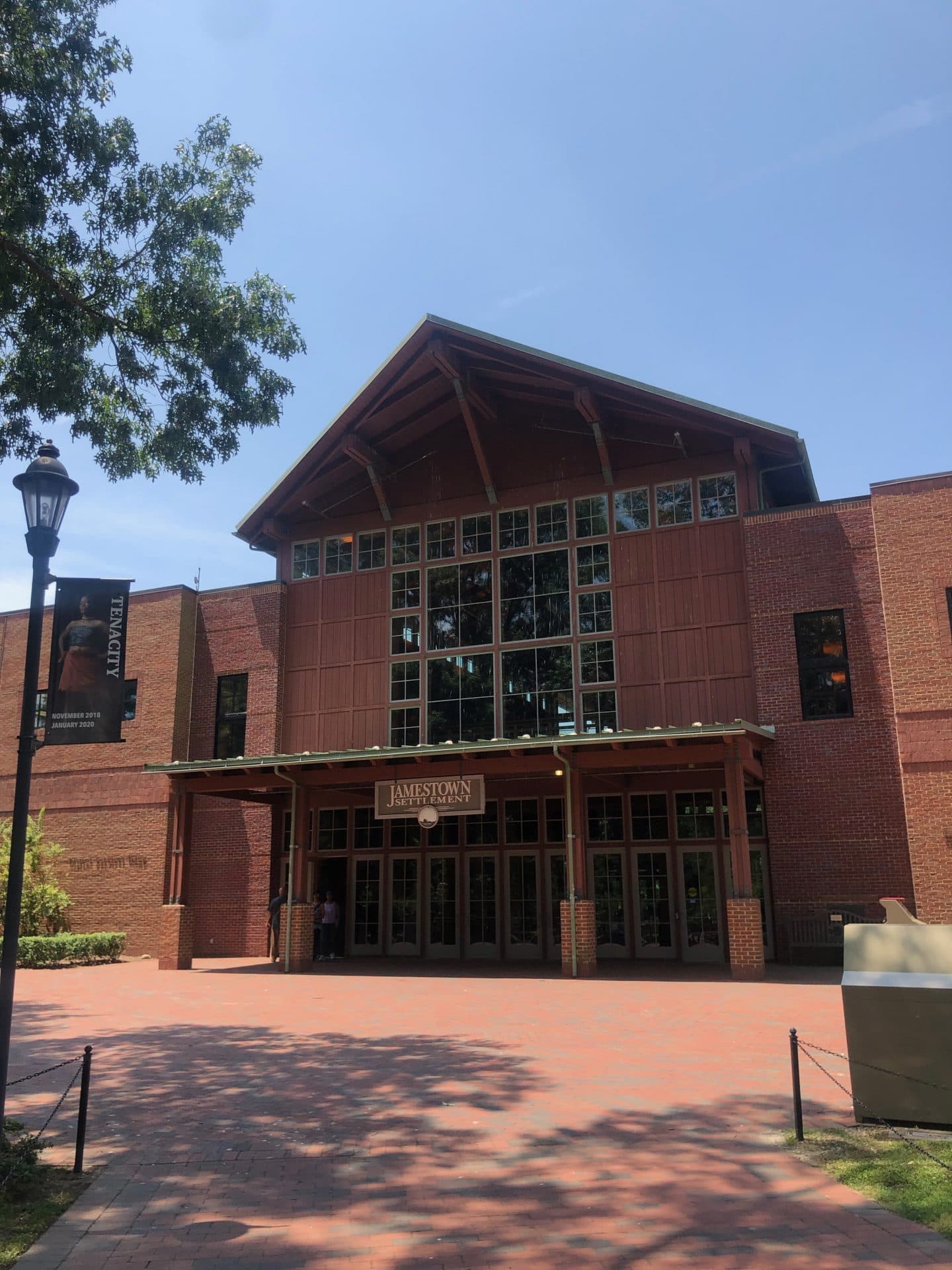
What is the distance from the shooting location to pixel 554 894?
888 inches

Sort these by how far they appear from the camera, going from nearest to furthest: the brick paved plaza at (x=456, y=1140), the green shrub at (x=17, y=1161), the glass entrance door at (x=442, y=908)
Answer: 1. the brick paved plaza at (x=456, y=1140)
2. the green shrub at (x=17, y=1161)
3. the glass entrance door at (x=442, y=908)

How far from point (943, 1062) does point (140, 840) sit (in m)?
22.0

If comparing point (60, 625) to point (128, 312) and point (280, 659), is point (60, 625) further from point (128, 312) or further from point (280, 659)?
point (280, 659)

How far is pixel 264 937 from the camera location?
24203mm

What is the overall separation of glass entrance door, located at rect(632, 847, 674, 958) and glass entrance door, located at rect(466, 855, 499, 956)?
3.19 metres

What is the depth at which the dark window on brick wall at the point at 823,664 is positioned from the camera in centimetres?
2027

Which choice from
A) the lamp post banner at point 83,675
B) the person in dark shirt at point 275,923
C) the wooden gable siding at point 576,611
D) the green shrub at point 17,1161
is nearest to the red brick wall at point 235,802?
the wooden gable siding at point 576,611

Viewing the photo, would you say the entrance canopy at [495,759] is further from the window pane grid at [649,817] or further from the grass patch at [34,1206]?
the grass patch at [34,1206]

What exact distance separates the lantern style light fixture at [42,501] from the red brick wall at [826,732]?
1595 cm

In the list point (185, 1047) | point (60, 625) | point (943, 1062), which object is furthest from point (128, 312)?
point (943, 1062)

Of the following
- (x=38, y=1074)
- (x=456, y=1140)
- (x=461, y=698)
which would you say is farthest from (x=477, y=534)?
(x=38, y=1074)

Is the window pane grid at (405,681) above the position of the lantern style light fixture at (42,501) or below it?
above

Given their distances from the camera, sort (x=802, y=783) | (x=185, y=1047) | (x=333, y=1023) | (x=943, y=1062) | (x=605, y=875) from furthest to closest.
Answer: (x=605, y=875)
(x=802, y=783)
(x=333, y=1023)
(x=185, y=1047)
(x=943, y=1062)

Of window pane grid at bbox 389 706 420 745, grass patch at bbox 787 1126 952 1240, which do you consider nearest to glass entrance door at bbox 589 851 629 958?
window pane grid at bbox 389 706 420 745
